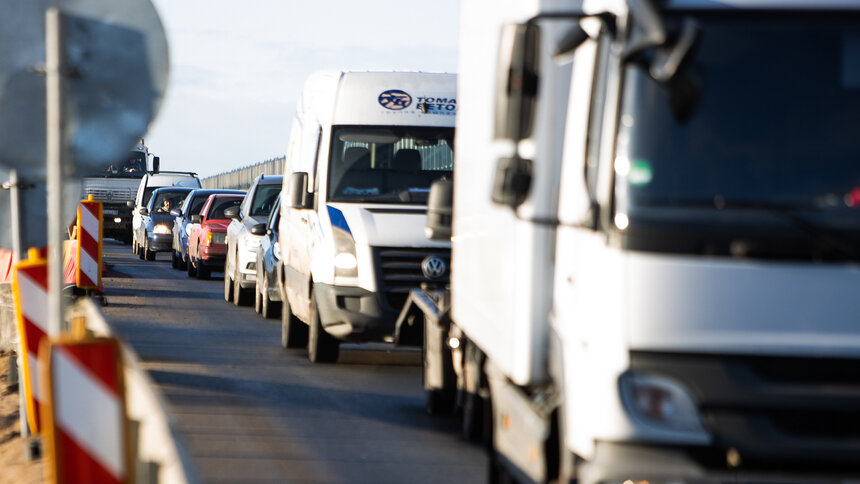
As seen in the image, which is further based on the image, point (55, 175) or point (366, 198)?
point (366, 198)

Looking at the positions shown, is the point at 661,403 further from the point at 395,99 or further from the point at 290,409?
the point at 395,99

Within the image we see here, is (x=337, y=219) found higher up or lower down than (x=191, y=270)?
higher up

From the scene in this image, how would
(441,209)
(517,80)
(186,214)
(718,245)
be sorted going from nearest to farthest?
(718,245), (517,80), (441,209), (186,214)

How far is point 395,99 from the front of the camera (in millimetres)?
13328

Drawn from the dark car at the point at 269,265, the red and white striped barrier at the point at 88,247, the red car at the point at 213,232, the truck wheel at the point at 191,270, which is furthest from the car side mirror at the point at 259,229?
the truck wheel at the point at 191,270

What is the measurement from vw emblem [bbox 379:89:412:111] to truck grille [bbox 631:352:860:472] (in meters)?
8.52

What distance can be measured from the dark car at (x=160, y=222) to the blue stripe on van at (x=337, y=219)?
22409mm

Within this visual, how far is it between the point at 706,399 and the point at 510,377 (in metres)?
1.76

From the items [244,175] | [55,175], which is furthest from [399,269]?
[244,175]

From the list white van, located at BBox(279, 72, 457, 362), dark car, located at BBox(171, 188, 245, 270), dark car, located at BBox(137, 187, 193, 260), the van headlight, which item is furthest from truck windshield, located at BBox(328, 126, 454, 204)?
dark car, located at BBox(137, 187, 193, 260)

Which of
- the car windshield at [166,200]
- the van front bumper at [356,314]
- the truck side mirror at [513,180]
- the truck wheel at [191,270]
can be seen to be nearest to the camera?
the truck side mirror at [513,180]

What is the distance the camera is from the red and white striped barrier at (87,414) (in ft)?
15.2

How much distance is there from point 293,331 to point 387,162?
2514 millimetres

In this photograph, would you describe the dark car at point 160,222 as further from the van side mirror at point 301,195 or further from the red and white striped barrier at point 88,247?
the van side mirror at point 301,195
